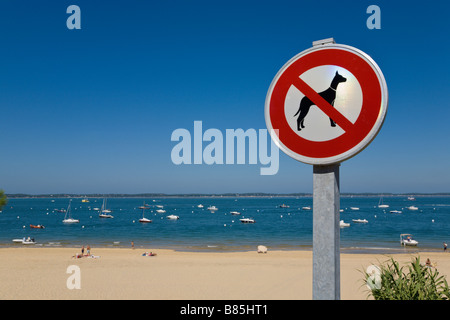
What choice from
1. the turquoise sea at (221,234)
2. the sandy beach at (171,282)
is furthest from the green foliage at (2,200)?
the turquoise sea at (221,234)

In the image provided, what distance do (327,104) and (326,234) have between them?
1030mm

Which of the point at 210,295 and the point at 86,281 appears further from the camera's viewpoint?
the point at 86,281

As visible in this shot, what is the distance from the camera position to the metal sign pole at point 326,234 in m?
Result: 2.76

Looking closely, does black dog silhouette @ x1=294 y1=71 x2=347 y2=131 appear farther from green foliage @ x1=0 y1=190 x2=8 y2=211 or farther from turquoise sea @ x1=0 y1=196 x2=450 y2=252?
turquoise sea @ x1=0 y1=196 x2=450 y2=252

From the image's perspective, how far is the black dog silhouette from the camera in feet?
8.82

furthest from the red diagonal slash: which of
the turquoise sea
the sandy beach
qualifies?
the turquoise sea

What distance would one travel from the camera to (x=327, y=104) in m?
2.69

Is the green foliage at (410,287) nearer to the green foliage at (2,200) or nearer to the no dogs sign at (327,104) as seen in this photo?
the no dogs sign at (327,104)

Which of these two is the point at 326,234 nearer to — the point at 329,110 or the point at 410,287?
the point at 329,110
